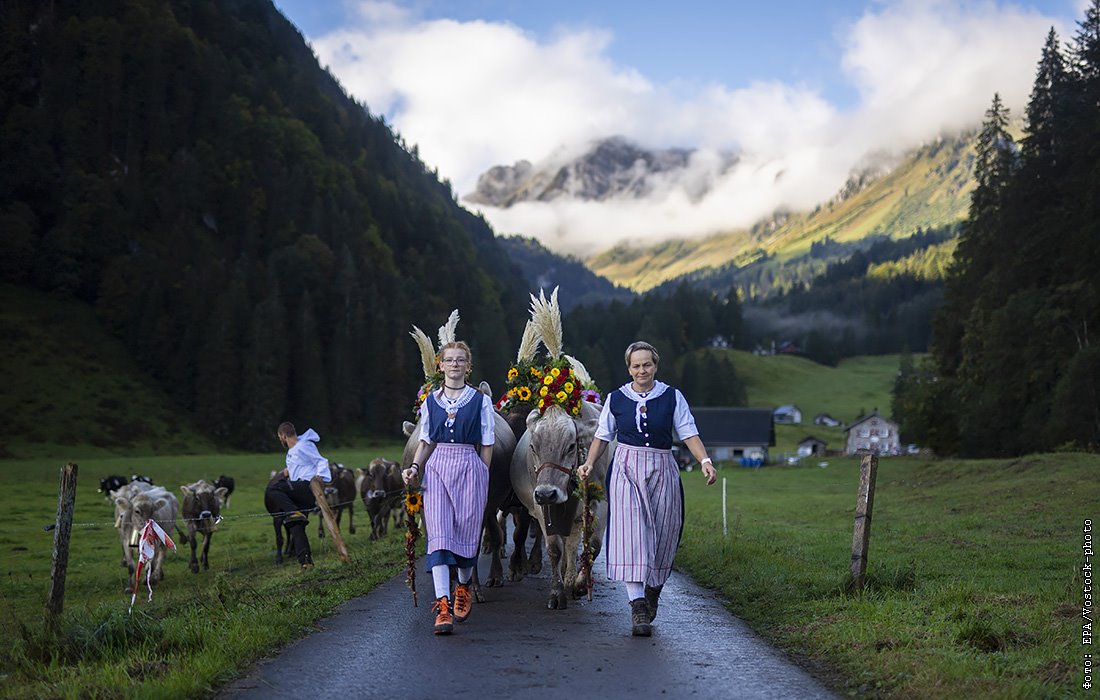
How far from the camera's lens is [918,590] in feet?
37.8

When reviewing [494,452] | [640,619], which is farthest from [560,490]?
[494,452]

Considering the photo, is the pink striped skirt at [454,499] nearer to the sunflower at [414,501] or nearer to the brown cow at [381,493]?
the sunflower at [414,501]

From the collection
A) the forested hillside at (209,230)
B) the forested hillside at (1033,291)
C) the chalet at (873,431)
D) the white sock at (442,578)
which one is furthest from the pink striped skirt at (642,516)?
the chalet at (873,431)

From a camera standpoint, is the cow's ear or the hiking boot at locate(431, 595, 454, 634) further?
the cow's ear

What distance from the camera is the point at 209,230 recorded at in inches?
4985

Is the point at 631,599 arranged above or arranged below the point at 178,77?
below

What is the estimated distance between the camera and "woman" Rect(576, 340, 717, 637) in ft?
33.1

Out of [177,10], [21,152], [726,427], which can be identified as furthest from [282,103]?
[726,427]

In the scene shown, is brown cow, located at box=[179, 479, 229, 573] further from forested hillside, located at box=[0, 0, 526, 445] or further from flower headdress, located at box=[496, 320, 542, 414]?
forested hillside, located at box=[0, 0, 526, 445]

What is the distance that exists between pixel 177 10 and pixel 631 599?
537ft

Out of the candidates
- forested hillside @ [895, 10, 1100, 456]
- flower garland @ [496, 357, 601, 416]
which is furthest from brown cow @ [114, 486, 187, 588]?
forested hillside @ [895, 10, 1100, 456]

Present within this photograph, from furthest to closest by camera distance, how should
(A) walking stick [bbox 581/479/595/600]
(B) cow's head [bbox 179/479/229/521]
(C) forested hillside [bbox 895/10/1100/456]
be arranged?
(C) forested hillside [bbox 895/10/1100/456]
(B) cow's head [bbox 179/479/229/521]
(A) walking stick [bbox 581/479/595/600]

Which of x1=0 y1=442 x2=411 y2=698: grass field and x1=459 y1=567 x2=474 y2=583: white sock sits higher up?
x1=459 y1=567 x2=474 y2=583: white sock

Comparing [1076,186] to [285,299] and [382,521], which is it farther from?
[285,299]
